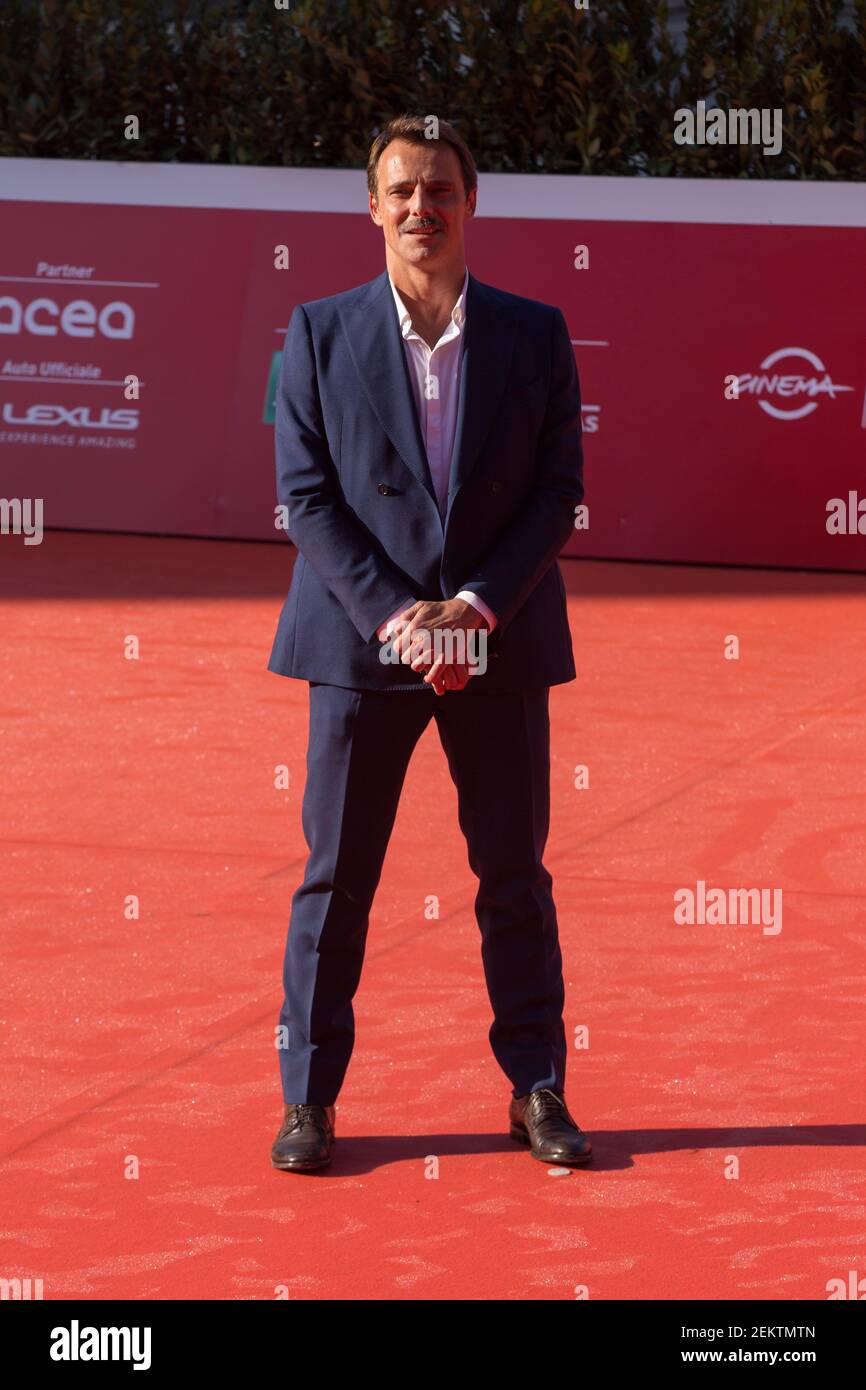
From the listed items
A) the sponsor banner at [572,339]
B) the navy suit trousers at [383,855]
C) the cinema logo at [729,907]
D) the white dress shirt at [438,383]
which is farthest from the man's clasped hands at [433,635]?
the sponsor banner at [572,339]

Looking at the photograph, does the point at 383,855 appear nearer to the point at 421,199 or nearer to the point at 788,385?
the point at 421,199

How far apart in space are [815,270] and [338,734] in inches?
352

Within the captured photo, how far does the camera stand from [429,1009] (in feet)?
17.2

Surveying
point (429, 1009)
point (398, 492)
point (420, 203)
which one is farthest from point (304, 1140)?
point (420, 203)

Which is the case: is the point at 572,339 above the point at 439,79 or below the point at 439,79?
below

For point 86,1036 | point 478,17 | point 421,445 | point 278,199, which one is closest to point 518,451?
point 421,445

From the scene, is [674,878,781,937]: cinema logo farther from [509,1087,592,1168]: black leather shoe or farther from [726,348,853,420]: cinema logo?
[726,348,853,420]: cinema logo

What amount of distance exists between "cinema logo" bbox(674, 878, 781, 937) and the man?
169 cm

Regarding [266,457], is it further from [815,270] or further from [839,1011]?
[839,1011]

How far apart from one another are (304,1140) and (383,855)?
0.61 m

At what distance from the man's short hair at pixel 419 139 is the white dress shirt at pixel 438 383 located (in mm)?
205

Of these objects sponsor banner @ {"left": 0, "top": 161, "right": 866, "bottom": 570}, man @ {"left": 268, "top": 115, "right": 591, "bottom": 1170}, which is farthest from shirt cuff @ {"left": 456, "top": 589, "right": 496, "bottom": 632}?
sponsor banner @ {"left": 0, "top": 161, "right": 866, "bottom": 570}

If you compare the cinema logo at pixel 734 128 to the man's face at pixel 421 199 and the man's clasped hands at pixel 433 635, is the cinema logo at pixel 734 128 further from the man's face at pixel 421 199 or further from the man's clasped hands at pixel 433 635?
the man's clasped hands at pixel 433 635

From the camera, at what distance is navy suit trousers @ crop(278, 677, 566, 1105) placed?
4238 mm
